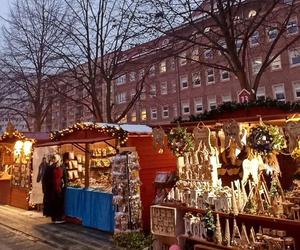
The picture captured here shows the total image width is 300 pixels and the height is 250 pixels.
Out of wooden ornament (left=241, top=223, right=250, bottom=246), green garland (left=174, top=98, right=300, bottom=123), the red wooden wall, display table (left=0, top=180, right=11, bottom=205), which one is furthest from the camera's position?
display table (left=0, top=180, right=11, bottom=205)

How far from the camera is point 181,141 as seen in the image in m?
7.39

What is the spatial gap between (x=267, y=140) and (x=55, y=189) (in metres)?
8.27

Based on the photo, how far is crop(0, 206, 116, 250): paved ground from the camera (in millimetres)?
8883

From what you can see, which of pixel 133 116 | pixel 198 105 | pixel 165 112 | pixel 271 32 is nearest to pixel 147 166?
pixel 271 32

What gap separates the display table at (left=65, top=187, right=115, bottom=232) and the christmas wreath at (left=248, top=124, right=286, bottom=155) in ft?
17.1

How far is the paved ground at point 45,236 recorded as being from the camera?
8883 mm

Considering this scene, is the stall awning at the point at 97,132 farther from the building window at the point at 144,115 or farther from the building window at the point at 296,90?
the building window at the point at 144,115

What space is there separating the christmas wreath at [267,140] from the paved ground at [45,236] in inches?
185

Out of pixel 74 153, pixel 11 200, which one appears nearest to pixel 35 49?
pixel 11 200

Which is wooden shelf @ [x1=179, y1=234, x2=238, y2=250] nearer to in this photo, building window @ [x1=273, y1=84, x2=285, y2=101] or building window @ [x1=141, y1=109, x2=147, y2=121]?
building window @ [x1=273, y1=84, x2=285, y2=101]

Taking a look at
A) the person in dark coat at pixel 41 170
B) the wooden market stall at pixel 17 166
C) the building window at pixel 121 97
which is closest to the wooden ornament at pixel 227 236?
the person in dark coat at pixel 41 170

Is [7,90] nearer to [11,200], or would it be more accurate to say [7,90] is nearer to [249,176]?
[11,200]

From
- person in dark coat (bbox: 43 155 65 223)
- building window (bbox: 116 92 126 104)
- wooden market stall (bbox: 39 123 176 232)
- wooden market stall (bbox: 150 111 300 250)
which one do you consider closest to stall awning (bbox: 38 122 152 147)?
wooden market stall (bbox: 39 123 176 232)

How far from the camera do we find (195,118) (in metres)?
7.84
